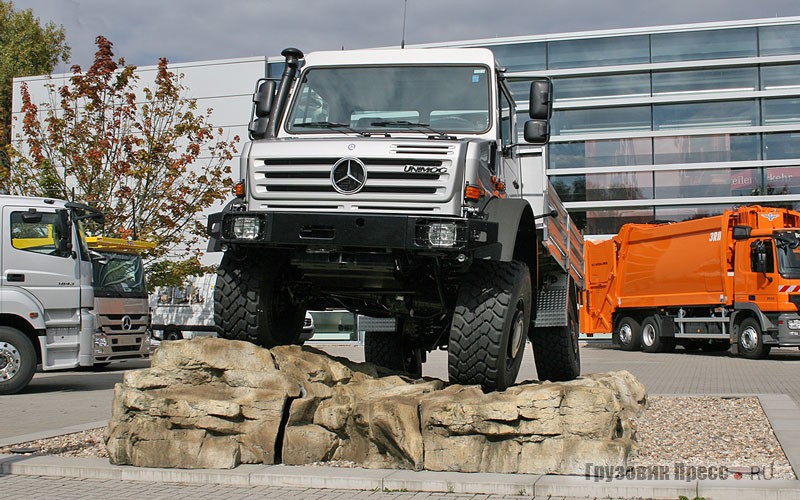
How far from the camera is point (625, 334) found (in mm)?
26953

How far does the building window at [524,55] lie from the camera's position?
41594mm

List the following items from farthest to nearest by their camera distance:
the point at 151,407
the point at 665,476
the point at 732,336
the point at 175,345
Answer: the point at 732,336 < the point at 175,345 < the point at 151,407 < the point at 665,476

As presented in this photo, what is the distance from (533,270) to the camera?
26.0 feet

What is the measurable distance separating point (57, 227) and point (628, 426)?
9.63m

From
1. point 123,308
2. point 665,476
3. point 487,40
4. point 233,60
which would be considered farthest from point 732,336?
point 233,60

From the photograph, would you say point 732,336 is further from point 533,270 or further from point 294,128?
point 294,128

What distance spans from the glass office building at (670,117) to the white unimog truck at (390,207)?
108ft

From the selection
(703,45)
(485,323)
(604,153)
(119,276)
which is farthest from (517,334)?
(703,45)

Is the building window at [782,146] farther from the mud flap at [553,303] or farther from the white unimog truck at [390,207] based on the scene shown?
the white unimog truck at [390,207]

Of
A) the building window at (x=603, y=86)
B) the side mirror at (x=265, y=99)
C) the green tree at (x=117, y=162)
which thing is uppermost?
the building window at (x=603, y=86)

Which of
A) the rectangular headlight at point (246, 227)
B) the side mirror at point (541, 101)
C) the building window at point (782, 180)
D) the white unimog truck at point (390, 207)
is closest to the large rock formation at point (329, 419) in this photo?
the white unimog truck at point (390, 207)

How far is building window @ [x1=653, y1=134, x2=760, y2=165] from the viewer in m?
39.9

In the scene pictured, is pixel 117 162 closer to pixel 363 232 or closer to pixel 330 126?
pixel 330 126

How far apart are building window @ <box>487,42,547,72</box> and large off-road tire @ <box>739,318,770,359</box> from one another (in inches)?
870
